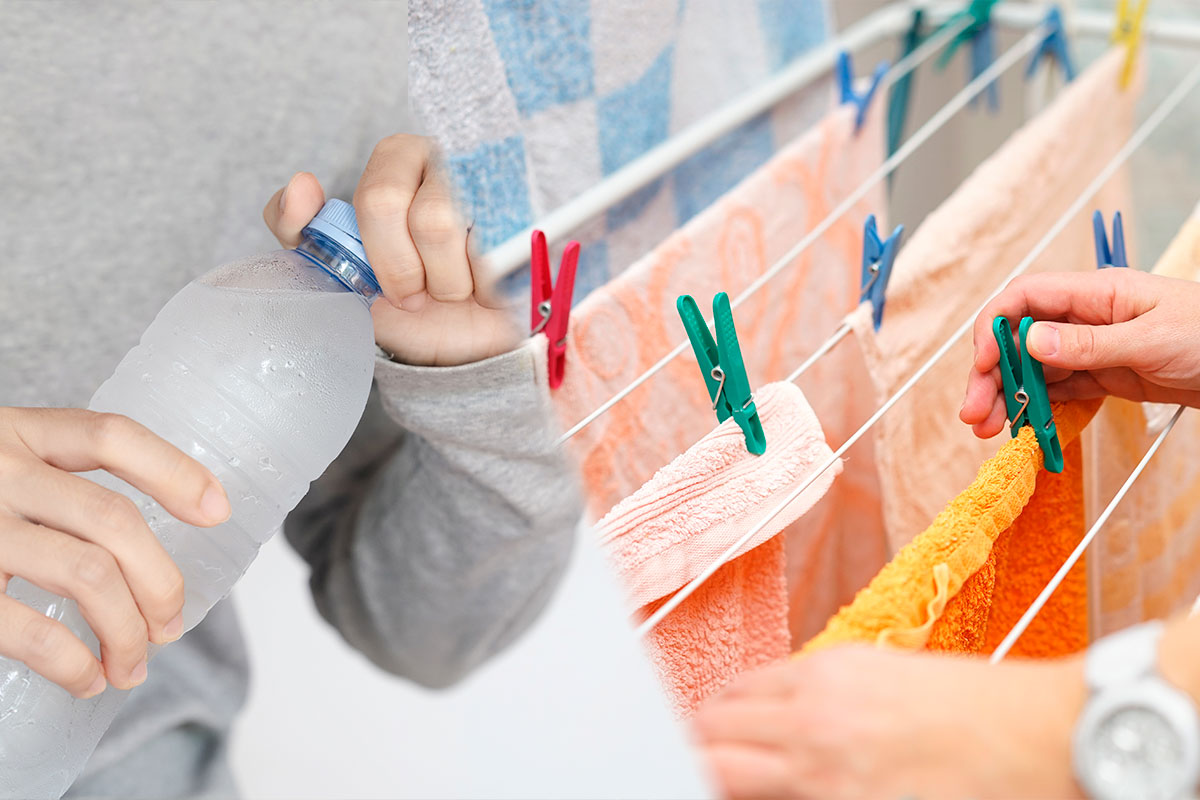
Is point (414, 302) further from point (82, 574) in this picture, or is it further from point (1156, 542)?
point (1156, 542)

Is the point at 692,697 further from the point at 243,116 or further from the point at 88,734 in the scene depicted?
the point at 243,116

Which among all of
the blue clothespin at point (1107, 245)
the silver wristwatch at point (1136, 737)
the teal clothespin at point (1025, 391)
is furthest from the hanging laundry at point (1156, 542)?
the silver wristwatch at point (1136, 737)

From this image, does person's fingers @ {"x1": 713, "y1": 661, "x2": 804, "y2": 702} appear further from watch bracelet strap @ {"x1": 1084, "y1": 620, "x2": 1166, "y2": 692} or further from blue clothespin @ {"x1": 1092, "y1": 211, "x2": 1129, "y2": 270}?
blue clothespin @ {"x1": 1092, "y1": 211, "x2": 1129, "y2": 270}

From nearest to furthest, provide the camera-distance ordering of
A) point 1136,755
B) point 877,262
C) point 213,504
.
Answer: point 1136,755 < point 213,504 < point 877,262

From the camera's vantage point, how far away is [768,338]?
2.26 ft

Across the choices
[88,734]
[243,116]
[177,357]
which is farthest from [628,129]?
[88,734]

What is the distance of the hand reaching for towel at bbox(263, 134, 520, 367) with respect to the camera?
40cm

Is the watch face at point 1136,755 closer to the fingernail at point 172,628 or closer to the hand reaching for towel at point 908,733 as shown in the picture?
the hand reaching for towel at point 908,733

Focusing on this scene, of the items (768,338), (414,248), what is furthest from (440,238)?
(768,338)

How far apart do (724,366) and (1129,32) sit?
63 centimetres

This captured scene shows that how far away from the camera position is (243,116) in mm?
574

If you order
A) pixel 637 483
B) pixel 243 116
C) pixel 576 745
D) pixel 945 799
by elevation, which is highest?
pixel 243 116

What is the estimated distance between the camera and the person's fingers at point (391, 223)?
1.30 ft

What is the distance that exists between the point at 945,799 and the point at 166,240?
519 mm
